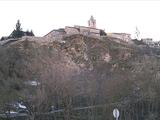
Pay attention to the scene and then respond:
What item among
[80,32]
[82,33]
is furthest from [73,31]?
[82,33]

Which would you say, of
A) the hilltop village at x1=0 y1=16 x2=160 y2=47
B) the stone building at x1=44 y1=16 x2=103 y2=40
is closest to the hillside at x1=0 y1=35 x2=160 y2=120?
the hilltop village at x1=0 y1=16 x2=160 y2=47

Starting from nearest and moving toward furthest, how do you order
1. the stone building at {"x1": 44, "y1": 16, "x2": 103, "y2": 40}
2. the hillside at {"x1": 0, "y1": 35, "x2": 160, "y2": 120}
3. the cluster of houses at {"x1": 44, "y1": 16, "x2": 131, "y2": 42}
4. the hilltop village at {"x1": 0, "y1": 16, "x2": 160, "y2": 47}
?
the hillside at {"x1": 0, "y1": 35, "x2": 160, "y2": 120} → the hilltop village at {"x1": 0, "y1": 16, "x2": 160, "y2": 47} → the cluster of houses at {"x1": 44, "y1": 16, "x2": 131, "y2": 42} → the stone building at {"x1": 44, "y1": 16, "x2": 103, "y2": 40}

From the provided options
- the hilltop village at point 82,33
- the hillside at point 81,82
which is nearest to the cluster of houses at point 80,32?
the hilltop village at point 82,33

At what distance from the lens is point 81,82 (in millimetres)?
36031

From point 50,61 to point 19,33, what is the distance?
123 ft

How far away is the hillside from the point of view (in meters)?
32.9

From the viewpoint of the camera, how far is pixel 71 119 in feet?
114

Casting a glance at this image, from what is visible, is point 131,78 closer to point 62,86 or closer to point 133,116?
point 133,116

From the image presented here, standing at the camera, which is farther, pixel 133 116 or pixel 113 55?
pixel 113 55

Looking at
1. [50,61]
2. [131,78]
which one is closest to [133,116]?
[131,78]

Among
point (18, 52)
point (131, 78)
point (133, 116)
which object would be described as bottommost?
point (133, 116)

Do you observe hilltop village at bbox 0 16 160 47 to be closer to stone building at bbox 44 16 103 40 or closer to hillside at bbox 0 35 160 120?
stone building at bbox 44 16 103 40

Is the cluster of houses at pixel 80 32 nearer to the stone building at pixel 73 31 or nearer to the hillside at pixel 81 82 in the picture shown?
the stone building at pixel 73 31

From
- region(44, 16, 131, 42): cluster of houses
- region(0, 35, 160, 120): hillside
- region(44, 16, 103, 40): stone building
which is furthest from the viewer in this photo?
region(44, 16, 103, 40): stone building
